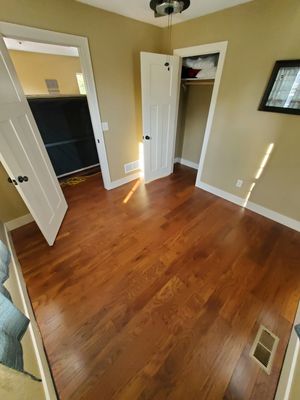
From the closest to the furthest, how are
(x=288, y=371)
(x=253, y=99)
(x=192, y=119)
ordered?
1. (x=288, y=371)
2. (x=253, y=99)
3. (x=192, y=119)

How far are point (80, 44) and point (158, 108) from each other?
122 centimetres

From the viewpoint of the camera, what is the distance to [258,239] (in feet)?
6.70

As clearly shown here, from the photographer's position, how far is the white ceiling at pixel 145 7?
177cm

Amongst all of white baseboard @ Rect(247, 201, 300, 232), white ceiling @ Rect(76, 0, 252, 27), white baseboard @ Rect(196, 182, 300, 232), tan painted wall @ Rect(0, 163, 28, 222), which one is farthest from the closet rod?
tan painted wall @ Rect(0, 163, 28, 222)

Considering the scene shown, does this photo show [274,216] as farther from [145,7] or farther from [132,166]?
[145,7]

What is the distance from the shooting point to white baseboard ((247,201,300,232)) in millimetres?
2152

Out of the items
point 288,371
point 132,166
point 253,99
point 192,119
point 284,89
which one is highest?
point 284,89

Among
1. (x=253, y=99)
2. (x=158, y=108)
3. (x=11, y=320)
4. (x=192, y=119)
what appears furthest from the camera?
(x=192, y=119)

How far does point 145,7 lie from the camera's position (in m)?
1.90

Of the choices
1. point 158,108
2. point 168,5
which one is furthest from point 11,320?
point 158,108

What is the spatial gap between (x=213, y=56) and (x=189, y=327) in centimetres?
327

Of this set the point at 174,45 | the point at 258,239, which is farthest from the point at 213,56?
the point at 258,239

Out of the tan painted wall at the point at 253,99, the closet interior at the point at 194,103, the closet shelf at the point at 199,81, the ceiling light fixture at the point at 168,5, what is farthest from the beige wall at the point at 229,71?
the ceiling light fixture at the point at 168,5

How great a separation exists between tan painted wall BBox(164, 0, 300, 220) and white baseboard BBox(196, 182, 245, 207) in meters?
0.10
